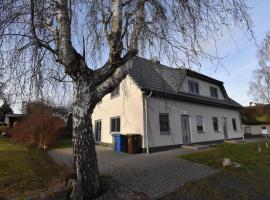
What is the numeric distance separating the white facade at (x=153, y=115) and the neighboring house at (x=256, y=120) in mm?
18370

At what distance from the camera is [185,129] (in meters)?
15.7

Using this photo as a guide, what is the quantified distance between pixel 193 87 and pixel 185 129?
4.37 m

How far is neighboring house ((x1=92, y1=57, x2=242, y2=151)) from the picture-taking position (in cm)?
1323

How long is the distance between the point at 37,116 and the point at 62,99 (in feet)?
33.8

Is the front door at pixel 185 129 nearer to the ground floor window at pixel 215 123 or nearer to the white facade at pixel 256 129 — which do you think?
the ground floor window at pixel 215 123

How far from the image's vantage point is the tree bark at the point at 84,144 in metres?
4.85

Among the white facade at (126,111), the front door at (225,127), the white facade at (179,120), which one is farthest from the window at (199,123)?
the white facade at (126,111)

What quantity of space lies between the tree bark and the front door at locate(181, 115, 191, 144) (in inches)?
449

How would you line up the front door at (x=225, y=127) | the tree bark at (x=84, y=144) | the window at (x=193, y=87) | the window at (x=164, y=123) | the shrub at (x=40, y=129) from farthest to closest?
the front door at (x=225, y=127), the window at (x=193, y=87), the shrub at (x=40, y=129), the window at (x=164, y=123), the tree bark at (x=84, y=144)

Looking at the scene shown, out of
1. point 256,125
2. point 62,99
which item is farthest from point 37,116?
point 256,125

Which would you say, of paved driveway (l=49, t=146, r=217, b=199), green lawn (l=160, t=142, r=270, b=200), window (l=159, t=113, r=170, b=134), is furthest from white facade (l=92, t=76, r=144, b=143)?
green lawn (l=160, t=142, r=270, b=200)

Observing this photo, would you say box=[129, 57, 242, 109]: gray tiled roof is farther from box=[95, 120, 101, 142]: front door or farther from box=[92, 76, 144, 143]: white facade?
box=[95, 120, 101, 142]: front door

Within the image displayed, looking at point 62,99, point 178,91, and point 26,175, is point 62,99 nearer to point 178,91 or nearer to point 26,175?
point 26,175

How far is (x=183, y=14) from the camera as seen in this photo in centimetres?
504
